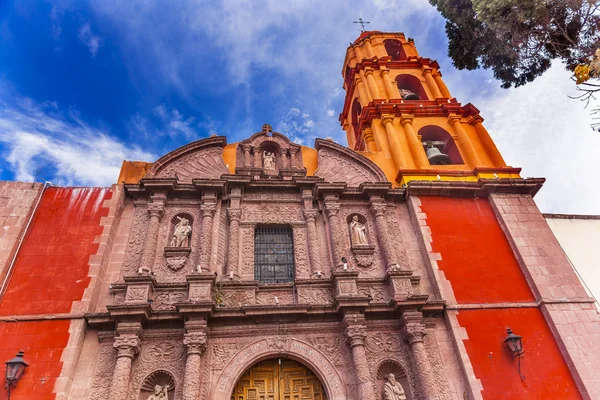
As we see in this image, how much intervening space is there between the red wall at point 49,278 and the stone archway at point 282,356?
3.12 meters

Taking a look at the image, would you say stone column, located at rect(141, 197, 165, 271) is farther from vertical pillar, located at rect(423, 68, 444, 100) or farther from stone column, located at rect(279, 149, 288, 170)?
vertical pillar, located at rect(423, 68, 444, 100)

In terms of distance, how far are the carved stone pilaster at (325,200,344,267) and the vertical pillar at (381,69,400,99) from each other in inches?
251

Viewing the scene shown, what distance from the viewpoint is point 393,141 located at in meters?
12.9

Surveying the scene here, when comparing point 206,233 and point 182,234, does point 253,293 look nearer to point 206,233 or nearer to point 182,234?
point 206,233

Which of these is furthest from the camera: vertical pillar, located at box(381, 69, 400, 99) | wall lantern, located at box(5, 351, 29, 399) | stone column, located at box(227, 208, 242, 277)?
vertical pillar, located at box(381, 69, 400, 99)

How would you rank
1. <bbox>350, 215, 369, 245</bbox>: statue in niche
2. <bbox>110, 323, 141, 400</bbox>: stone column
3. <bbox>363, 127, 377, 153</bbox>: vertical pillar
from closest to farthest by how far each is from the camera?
<bbox>110, 323, 141, 400</bbox>: stone column → <bbox>350, 215, 369, 245</bbox>: statue in niche → <bbox>363, 127, 377, 153</bbox>: vertical pillar

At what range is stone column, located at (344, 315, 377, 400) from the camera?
758cm

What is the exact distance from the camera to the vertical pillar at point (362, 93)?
1540 cm

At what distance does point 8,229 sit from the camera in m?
9.01

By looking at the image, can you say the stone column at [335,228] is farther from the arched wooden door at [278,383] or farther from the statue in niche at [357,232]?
the arched wooden door at [278,383]

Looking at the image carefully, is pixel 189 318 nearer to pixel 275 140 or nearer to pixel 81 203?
pixel 81 203

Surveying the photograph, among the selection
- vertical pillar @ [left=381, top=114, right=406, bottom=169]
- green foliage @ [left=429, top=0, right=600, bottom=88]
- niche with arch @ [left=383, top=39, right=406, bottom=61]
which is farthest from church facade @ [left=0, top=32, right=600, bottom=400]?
niche with arch @ [left=383, top=39, right=406, bottom=61]

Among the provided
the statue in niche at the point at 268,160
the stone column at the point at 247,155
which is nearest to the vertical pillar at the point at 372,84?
the statue in niche at the point at 268,160

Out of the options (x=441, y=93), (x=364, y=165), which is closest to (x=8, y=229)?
(x=364, y=165)
